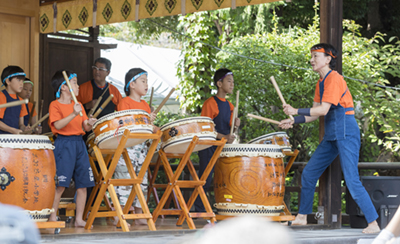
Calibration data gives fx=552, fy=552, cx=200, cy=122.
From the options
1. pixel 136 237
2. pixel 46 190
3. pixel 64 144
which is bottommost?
pixel 136 237

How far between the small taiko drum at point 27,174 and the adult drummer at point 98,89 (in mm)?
1748

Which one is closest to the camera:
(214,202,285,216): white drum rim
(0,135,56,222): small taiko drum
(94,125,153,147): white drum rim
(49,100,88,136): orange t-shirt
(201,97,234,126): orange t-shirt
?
(0,135,56,222): small taiko drum

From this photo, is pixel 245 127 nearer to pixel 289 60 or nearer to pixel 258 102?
pixel 258 102

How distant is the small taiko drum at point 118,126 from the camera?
3912mm

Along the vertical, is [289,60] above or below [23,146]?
above

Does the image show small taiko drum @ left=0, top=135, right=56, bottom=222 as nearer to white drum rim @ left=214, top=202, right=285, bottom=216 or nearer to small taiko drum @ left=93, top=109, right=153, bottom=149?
small taiko drum @ left=93, top=109, right=153, bottom=149

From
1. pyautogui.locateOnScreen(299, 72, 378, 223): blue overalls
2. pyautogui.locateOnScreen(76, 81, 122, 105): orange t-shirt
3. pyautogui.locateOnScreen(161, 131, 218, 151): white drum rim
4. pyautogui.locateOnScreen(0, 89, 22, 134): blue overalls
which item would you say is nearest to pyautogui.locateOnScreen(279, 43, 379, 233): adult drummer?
pyautogui.locateOnScreen(299, 72, 378, 223): blue overalls

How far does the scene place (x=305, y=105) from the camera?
329 inches

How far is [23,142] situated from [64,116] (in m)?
0.51

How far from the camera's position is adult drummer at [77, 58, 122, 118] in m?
5.48

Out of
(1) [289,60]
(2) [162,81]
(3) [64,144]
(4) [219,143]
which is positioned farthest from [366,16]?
(3) [64,144]

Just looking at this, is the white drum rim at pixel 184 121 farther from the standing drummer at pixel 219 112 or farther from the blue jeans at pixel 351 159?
the blue jeans at pixel 351 159

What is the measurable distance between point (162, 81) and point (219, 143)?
1121 cm

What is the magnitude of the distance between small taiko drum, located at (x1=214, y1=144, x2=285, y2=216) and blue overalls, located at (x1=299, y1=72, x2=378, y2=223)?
35 cm
